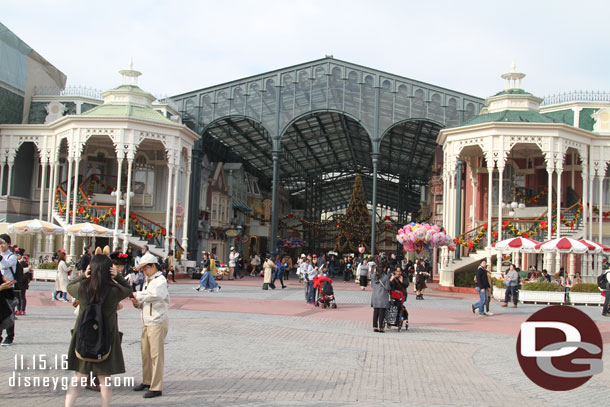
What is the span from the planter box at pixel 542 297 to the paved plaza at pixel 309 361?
19.4 feet

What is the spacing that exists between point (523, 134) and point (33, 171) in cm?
2548

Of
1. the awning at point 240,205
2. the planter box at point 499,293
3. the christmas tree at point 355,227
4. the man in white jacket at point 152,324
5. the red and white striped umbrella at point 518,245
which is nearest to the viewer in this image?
the man in white jacket at point 152,324

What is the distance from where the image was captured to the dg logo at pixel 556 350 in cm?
479

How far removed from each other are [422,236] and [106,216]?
582 inches

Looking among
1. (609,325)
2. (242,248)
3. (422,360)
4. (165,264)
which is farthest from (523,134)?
(242,248)

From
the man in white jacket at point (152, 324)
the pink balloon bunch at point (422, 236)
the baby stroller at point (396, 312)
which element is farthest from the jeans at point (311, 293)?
the man in white jacket at point (152, 324)

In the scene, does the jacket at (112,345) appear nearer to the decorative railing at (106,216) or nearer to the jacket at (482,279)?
the jacket at (482,279)

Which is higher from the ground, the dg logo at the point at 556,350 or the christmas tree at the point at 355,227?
the christmas tree at the point at 355,227

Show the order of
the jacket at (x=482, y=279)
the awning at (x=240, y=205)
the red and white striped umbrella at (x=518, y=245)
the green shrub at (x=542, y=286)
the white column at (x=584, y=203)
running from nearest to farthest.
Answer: the jacket at (x=482, y=279)
the green shrub at (x=542, y=286)
the red and white striped umbrella at (x=518, y=245)
the white column at (x=584, y=203)
the awning at (x=240, y=205)

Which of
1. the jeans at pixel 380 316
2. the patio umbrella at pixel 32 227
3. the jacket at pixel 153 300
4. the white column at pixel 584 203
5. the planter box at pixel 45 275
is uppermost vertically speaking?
the white column at pixel 584 203

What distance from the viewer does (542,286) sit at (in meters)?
23.7

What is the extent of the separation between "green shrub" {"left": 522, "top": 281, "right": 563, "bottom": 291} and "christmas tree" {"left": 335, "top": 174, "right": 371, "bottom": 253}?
1989 centimetres

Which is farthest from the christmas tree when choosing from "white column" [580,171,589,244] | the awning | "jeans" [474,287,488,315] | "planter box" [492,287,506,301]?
"jeans" [474,287,488,315]

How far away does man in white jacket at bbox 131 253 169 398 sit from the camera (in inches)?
300
